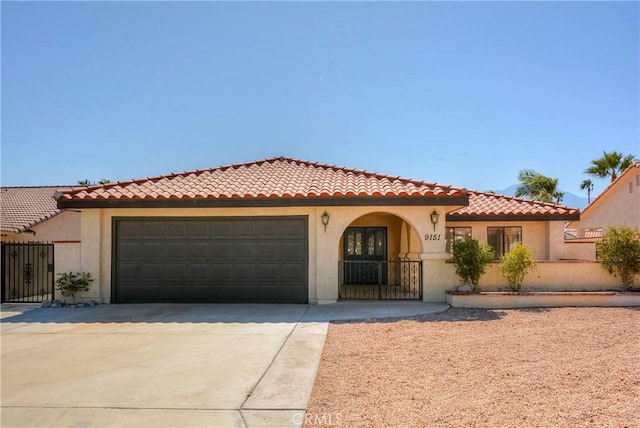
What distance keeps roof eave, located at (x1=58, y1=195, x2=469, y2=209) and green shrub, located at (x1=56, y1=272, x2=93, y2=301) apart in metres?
2.02

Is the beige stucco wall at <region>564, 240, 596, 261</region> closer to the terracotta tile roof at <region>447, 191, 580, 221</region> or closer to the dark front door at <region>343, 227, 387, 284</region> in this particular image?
the terracotta tile roof at <region>447, 191, 580, 221</region>

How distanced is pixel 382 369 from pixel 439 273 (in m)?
6.61

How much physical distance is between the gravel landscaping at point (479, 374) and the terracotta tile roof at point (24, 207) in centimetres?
1516

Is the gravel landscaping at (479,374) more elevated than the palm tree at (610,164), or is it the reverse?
the palm tree at (610,164)

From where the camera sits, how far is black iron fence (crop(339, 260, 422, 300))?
1269 cm

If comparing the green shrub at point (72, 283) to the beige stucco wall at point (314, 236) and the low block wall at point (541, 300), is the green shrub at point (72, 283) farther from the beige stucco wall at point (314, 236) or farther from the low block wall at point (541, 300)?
the low block wall at point (541, 300)

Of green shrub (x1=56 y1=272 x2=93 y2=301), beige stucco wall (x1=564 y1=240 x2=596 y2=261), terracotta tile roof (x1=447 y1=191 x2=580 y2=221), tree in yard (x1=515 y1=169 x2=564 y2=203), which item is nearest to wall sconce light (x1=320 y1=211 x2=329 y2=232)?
terracotta tile roof (x1=447 y1=191 x2=580 y2=221)

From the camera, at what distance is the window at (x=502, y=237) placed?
16.2 m

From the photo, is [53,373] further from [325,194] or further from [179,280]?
[325,194]

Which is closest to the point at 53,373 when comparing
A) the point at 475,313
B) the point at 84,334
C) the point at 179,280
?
the point at 84,334

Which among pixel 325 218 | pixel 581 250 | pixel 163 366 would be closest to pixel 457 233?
pixel 581 250

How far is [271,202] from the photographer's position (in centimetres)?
1207

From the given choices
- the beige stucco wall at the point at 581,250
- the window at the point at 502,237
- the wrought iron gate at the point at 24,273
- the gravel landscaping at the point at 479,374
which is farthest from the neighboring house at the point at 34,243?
the beige stucco wall at the point at 581,250

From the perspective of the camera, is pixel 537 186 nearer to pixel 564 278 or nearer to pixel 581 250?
pixel 581 250
